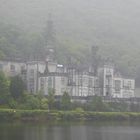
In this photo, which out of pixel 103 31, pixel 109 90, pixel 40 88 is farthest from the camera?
pixel 103 31

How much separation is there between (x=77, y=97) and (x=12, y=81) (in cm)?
1317

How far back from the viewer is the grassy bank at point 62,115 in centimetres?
7500

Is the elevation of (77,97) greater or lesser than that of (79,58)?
lesser

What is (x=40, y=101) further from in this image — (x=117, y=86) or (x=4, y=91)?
(x=117, y=86)

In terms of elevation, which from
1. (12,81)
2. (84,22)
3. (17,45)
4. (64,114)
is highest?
(84,22)

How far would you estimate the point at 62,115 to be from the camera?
7925 centimetres

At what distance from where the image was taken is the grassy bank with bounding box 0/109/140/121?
7500cm

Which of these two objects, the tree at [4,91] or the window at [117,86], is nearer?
the tree at [4,91]

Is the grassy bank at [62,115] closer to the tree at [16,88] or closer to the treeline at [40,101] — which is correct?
the treeline at [40,101]

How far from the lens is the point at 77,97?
3561 inches

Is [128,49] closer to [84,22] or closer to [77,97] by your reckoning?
[84,22]

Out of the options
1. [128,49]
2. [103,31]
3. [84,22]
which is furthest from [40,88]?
[84,22]

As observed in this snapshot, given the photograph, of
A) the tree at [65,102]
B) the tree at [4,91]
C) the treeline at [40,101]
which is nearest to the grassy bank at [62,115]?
the treeline at [40,101]

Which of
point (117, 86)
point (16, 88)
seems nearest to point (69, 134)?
point (16, 88)
